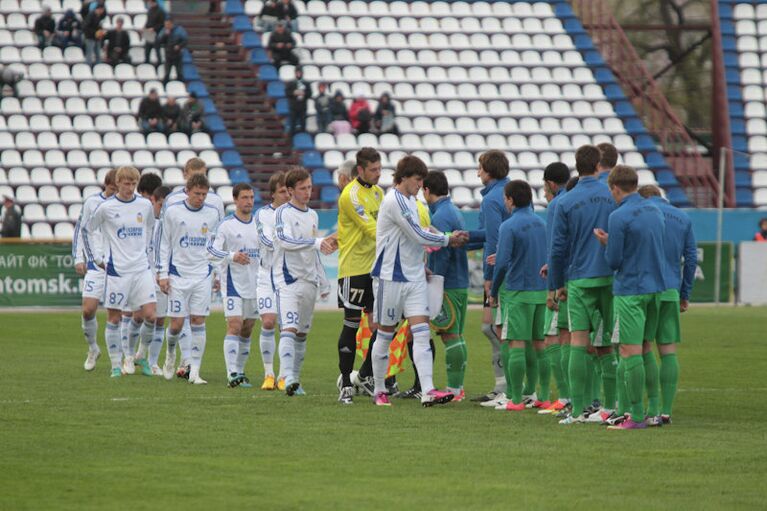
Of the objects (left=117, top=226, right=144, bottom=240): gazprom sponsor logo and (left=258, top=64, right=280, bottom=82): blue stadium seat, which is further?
(left=258, top=64, right=280, bottom=82): blue stadium seat

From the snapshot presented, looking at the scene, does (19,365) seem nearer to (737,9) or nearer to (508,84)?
(508,84)

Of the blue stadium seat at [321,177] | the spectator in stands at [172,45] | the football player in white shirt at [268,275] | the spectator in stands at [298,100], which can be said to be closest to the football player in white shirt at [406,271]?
the football player in white shirt at [268,275]

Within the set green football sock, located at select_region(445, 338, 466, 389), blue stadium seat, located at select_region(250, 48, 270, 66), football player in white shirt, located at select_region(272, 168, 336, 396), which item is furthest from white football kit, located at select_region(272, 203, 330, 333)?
blue stadium seat, located at select_region(250, 48, 270, 66)

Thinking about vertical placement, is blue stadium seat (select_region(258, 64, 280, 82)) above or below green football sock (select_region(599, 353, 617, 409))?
above

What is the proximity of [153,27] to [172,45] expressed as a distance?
74cm

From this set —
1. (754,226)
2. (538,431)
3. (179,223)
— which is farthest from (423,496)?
(754,226)

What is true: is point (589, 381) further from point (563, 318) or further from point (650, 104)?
point (650, 104)

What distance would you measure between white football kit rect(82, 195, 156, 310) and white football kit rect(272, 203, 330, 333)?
2.71 metres

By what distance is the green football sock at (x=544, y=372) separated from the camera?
1164 centimetres

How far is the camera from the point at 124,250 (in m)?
14.9

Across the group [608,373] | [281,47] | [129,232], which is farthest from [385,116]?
[608,373]

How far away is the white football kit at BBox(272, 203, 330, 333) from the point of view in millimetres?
12594

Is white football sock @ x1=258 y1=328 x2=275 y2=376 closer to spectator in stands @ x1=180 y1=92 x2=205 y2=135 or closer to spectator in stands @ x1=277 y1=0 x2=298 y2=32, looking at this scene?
spectator in stands @ x1=180 y1=92 x2=205 y2=135

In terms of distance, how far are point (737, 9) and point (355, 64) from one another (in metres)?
12.0
